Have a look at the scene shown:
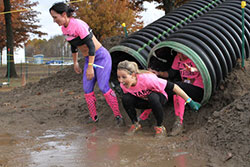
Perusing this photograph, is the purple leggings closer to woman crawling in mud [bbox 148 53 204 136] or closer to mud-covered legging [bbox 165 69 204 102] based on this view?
woman crawling in mud [bbox 148 53 204 136]

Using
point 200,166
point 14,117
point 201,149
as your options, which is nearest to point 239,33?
point 201,149

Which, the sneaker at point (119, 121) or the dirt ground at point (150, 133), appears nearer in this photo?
the dirt ground at point (150, 133)

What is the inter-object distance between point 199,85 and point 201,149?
146 centimetres

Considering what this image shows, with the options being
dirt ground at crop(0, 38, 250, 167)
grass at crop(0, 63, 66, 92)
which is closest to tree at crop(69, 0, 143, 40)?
grass at crop(0, 63, 66, 92)

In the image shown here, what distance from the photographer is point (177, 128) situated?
4234mm

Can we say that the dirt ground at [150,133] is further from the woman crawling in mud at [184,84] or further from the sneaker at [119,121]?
the woman crawling in mud at [184,84]

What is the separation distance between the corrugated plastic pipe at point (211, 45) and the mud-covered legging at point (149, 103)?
74 cm

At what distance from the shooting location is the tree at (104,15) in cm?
2262

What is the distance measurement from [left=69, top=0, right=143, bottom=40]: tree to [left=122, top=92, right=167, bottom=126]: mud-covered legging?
18867mm

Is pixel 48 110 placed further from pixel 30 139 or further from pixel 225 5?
pixel 225 5

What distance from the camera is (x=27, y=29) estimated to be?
86.7 feet

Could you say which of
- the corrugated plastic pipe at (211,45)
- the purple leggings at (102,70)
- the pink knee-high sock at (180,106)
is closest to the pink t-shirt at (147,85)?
the pink knee-high sock at (180,106)

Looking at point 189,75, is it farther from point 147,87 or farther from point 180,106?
point 147,87

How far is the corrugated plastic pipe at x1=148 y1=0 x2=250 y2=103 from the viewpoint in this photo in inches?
168
